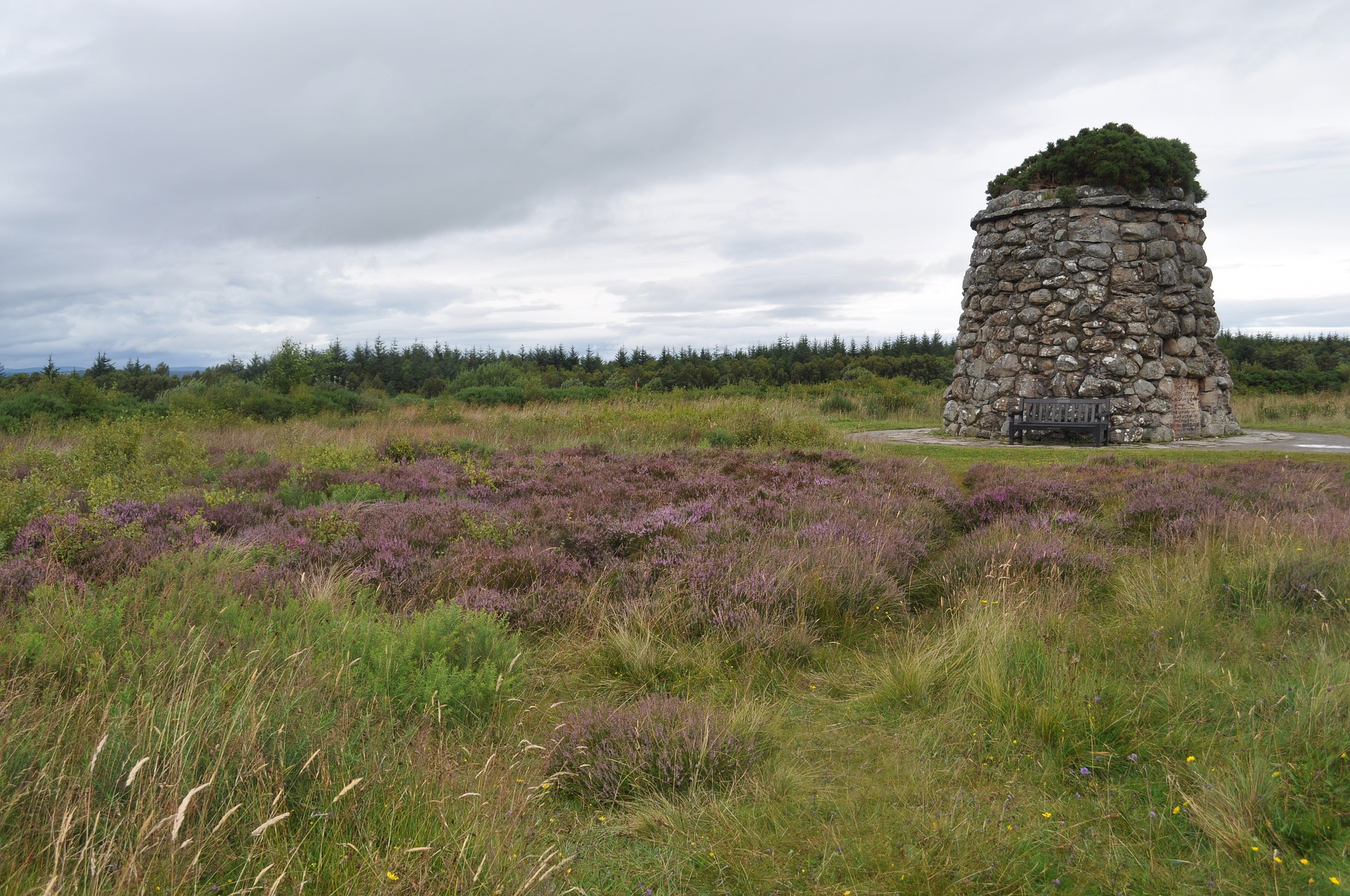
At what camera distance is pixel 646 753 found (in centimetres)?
316

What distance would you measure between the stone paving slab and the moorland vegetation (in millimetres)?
5449

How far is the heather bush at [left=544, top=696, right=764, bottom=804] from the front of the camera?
310 centimetres

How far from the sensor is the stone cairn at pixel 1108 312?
14609 millimetres

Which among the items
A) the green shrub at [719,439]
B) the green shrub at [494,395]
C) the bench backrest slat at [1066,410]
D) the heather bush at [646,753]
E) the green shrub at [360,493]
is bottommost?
the heather bush at [646,753]

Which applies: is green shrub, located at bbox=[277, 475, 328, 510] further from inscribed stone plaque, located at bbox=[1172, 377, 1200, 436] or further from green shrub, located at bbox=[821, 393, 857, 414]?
green shrub, located at bbox=[821, 393, 857, 414]

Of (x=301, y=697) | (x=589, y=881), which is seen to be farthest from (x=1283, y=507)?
(x=301, y=697)

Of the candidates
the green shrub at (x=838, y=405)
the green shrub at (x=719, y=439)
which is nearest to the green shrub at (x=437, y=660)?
the green shrub at (x=719, y=439)

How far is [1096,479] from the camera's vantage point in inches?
360

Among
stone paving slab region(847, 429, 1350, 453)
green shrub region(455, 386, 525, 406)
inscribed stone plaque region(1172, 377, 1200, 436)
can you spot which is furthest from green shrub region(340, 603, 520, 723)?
green shrub region(455, 386, 525, 406)

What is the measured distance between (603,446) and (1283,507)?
8.42 m

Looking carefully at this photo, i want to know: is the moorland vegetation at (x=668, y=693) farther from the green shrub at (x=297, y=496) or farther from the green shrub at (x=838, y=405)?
the green shrub at (x=838, y=405)

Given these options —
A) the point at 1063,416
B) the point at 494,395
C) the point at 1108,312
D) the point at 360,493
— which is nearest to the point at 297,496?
the point at 360,493

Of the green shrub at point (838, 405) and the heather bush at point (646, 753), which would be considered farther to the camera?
the green shrub at point (838, 405)

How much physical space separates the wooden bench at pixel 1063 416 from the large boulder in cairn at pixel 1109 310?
42cm
